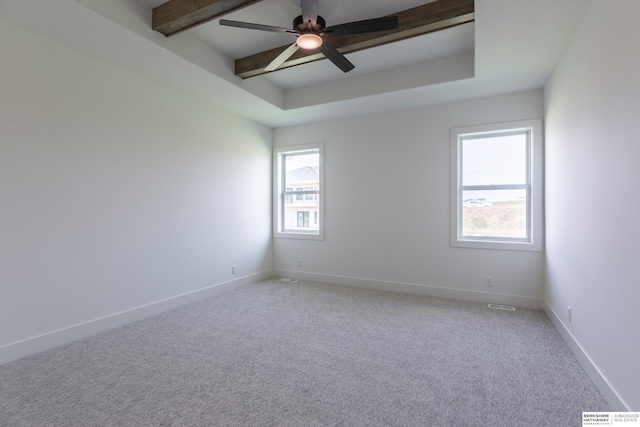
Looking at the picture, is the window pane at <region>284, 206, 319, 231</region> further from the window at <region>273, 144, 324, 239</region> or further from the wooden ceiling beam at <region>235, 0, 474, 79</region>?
the wooden ceiling beam at <region>235, 0, 474, 79</region>

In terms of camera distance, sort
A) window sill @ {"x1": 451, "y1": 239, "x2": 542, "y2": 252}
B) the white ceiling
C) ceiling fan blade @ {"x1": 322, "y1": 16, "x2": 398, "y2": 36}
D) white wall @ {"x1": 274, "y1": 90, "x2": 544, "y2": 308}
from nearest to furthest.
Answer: ceiling fan blade @ {"x1": 322, "y1": 16, "x2": 398, "y2": 36} < the white ceiling < window sill @ {"x1": 451, "y1": 239, "x2": 542, "y2": 252} < white wall @ {"x1": 274, "y1": 90, "x2": 544, "y2": 308}

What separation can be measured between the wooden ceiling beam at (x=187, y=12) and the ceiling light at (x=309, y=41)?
0.42 m

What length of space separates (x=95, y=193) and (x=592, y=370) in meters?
4.39

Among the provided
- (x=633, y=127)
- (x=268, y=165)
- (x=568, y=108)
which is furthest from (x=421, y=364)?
(x=268, y=165)

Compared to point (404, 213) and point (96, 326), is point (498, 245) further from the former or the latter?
point (96, 326)

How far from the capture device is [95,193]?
115 inches

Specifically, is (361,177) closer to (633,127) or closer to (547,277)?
(547,277)

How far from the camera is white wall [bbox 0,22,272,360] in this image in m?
2.42

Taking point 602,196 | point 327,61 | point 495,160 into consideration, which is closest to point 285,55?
point 327,61

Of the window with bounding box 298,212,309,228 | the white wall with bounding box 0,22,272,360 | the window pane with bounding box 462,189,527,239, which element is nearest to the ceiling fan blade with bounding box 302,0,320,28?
the white wall with bounding box 0,22,272,360

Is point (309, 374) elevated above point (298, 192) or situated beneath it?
situated beneath

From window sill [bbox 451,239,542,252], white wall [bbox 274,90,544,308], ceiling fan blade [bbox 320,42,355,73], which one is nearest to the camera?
ceiling fan blade [bbox 320,42,355,73]

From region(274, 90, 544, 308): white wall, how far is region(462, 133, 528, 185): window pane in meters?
0.26

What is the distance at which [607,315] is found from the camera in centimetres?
188
